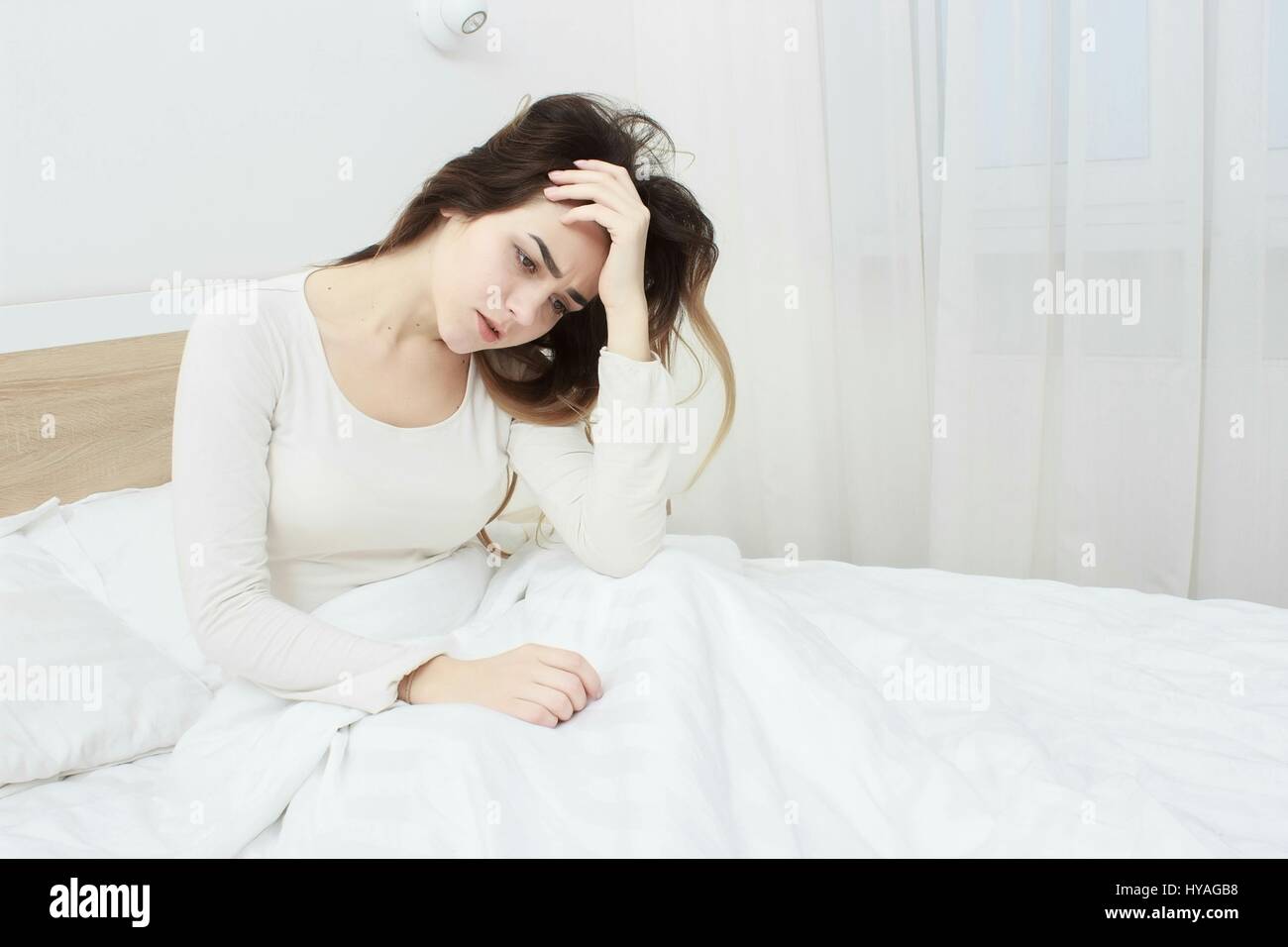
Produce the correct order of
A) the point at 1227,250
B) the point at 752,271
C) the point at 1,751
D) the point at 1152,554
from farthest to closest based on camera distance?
the point at 752,271
the point at 1152,554
the point at 1227,250
the point at 1,751

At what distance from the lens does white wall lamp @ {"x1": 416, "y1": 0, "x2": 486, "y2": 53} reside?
1944 millimetres

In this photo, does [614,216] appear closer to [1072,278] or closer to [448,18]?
[448,18]

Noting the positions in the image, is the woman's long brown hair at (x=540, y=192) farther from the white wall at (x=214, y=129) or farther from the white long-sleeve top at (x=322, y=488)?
the white wall at (x=214, y=129)

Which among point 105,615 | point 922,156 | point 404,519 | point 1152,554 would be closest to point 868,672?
point 404,519

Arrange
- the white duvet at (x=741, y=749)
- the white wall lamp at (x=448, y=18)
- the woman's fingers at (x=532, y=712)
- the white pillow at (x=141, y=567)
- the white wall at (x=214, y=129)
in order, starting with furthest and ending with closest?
1. the white wall lamp at (x=448, y=18)
2. the white wall at (x=214, y=129)
3. the white pillow at (x=141, y=567)
4. the woman's fingers at (x=532, y=712)
5. the white duvet at (x=741, y=749)

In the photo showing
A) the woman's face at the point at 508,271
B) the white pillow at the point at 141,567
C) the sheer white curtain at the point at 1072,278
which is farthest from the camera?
the sheer white curtain at the point at 1072,278

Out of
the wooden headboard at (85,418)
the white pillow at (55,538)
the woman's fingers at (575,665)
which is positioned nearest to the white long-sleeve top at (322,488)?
the woman's fingers at (575,665)

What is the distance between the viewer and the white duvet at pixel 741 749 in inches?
33.3

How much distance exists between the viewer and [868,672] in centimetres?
118

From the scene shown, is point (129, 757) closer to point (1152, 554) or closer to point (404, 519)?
point (404, 519)

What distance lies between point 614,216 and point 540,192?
0.30 feet

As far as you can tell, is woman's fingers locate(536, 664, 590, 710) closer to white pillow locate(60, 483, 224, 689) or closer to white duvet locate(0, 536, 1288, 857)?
white duvet locate(0, 536, 1288, 857)

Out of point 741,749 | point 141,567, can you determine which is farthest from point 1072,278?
point 141,567
